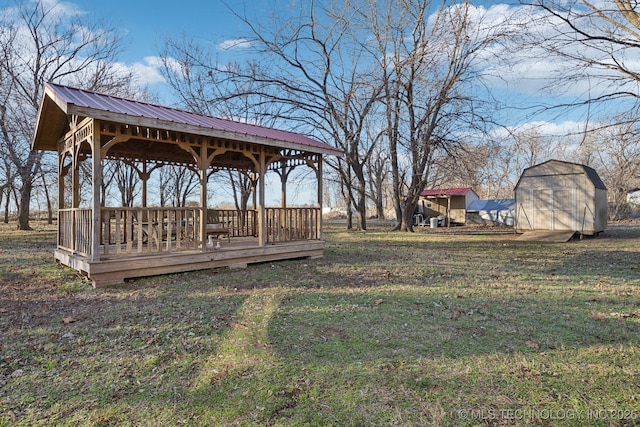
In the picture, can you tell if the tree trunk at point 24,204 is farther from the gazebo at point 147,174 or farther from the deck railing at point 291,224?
the deck railing at point 291,224

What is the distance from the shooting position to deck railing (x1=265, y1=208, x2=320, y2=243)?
8953 millimetres

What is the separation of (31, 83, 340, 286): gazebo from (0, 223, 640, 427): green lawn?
2.14ft

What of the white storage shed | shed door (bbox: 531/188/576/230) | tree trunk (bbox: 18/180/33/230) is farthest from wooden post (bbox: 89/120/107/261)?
shed door (bbox: 531/188/576/230)

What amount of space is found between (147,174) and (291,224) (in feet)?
13.8

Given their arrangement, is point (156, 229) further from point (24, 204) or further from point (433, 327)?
point (24, 204)

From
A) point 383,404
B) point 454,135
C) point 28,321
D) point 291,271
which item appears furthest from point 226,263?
point 454,135

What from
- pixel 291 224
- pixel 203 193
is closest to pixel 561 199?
pixel 291 224

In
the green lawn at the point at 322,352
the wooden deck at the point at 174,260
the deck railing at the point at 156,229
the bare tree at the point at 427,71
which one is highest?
the bare tree at the point at 427,71

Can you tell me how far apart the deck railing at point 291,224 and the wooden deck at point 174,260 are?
0.23 meters

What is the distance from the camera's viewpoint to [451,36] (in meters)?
14.1

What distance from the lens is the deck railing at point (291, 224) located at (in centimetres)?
895

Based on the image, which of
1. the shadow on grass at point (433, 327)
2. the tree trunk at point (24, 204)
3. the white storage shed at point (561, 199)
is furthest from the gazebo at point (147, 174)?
the white storage shed at point (561, 199)

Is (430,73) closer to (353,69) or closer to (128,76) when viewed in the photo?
(353,69)

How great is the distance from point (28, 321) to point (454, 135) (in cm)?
1533
